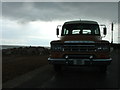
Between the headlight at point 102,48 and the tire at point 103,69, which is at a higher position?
the headlight at point 102,48

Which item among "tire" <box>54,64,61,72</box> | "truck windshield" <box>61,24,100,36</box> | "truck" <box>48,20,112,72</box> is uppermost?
"truck windshield" <box>61,24,100,36</box>

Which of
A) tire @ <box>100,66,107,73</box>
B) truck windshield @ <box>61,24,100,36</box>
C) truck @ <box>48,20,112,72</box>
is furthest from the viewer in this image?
truck windshield @ <box>61,24,100,36</box>

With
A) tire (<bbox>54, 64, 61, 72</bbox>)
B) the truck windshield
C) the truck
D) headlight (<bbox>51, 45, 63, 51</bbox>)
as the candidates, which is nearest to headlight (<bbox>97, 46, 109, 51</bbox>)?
the truck

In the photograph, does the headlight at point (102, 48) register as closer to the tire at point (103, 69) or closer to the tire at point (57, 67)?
the tire at point (103, 69)

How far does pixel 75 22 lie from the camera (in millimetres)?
12641

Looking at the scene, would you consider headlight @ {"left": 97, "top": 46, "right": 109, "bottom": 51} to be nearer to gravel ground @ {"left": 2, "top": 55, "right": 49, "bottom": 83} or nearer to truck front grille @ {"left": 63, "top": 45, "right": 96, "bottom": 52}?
truck front grille @ {"left": 63, "top": 45, "right": 96, "bottom": 52}

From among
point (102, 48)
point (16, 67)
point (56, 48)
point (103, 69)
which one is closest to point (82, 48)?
point (102, 48)

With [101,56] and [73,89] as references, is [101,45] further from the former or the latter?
[73,89]

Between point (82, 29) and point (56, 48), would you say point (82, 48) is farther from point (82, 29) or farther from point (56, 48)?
point (82, 29)

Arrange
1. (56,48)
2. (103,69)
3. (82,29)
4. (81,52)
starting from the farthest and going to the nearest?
1. (82,29)
2. (103,69)
3. (56,48)
4. (81,52)

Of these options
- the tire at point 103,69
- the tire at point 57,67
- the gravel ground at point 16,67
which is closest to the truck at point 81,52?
the tire at point 103,69

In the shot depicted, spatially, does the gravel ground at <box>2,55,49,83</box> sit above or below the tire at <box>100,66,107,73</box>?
below

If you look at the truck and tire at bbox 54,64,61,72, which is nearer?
the truck

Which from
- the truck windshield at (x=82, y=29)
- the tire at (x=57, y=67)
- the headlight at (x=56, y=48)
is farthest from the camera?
the truck windshield at (x=82, y=29)
